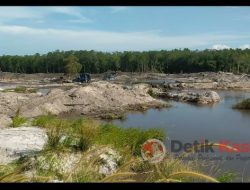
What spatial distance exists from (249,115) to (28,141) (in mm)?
15884

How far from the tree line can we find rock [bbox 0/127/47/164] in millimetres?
59118

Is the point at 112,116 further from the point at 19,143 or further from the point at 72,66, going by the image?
the point at 72,66

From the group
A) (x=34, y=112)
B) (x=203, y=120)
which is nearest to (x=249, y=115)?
(x=203, y=120)

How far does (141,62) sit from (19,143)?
230 ft

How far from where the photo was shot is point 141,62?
7812 centimetres

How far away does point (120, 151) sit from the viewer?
8.03 meters

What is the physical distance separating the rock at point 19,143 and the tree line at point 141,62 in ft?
194

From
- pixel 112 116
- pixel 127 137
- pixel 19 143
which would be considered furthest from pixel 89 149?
pixel 112 116

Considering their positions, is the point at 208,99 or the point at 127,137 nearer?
the point at 127,137

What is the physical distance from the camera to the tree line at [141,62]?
2771 inches

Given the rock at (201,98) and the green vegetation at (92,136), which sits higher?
the green vegetation at (92,136)

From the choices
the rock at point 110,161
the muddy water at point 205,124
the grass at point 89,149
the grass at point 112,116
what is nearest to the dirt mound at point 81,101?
the grass at point 112,116

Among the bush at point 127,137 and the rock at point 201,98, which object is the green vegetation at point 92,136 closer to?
the bush at point 127,137

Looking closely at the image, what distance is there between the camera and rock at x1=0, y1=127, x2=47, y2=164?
7516 mm
